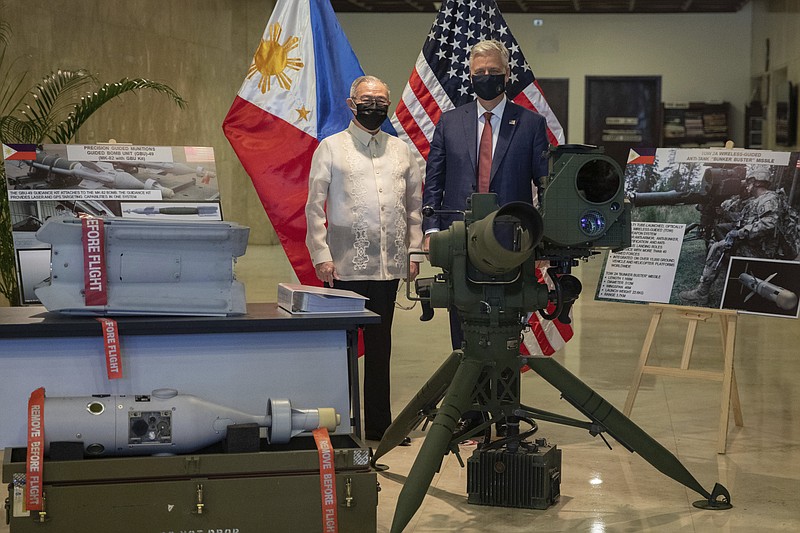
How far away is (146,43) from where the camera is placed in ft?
33.8

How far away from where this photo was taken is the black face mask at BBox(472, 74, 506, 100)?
3973mm

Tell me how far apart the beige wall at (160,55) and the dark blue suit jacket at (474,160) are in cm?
475

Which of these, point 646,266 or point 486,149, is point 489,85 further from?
point 646,266

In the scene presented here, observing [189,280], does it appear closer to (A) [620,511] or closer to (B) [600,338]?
(A) [620,511]

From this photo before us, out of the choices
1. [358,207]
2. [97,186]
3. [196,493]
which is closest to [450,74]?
[358,207]

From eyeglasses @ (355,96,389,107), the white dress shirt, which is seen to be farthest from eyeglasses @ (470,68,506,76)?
the white dress shirt

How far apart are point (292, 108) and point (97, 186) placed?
1155 millimetres

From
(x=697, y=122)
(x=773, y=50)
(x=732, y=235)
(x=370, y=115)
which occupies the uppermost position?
(x=773, y=50)

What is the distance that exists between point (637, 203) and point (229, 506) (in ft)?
8.00

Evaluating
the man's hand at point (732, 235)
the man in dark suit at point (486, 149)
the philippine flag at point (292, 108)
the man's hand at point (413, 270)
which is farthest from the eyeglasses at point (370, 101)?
the man's hand at point (732, 235)

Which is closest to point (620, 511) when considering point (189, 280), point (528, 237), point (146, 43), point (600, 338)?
point (528, 237)

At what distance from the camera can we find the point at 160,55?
10.8 meters

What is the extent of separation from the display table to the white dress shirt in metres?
1.09

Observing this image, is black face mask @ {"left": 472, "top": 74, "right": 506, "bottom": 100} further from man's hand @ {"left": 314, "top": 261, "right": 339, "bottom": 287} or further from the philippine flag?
the philippine flag
